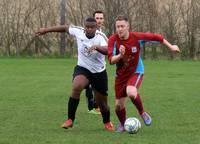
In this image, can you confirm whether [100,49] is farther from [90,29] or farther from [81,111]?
[81,111]

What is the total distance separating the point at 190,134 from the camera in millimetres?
8023

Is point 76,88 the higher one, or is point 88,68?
point 88,68

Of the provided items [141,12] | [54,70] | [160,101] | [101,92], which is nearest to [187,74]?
[54,70]

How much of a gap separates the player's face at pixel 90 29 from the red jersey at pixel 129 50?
426 millimetres

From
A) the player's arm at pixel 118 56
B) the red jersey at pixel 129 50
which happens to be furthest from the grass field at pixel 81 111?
the player's arm at pixel 118 56

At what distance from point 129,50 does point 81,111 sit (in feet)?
10.6

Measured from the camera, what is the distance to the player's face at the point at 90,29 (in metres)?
8.41

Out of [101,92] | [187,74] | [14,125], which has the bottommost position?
[187,74]

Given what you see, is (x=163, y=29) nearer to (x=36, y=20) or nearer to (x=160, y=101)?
(x=36, y=20)

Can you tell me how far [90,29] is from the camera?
27.7 ft

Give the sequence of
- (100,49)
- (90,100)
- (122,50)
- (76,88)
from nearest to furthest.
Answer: (122,50), (100,49), (76,88), (90,100)

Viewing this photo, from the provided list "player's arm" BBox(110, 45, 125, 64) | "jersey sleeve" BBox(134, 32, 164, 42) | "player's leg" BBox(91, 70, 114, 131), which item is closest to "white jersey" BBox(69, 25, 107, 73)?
"player's leg" BBox(91, 70, 114, 131)

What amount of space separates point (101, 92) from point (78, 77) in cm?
47

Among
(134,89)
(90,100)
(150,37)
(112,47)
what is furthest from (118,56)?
(90,100)
